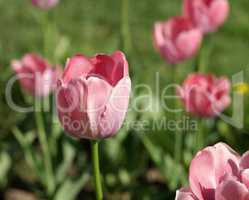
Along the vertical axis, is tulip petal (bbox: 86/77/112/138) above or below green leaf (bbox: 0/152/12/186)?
above

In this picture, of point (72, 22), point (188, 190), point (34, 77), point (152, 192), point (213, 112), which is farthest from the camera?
point (72, 22)

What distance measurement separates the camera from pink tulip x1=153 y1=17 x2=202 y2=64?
1999mm

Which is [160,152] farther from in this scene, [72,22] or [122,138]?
[72,22]

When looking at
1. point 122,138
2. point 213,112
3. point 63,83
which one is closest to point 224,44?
point 122,138

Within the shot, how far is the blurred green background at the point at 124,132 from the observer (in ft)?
7.07

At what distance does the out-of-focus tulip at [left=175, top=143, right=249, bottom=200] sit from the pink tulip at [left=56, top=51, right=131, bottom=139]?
0.17 m

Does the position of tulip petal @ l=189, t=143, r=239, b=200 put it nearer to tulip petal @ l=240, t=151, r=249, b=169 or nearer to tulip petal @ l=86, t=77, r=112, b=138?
tulip petal @ l=240, t=151, r=249, b=169

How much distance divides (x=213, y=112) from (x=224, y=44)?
177cm

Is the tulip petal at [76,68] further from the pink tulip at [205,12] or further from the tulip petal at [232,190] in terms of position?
the pink tulip at [205,12]

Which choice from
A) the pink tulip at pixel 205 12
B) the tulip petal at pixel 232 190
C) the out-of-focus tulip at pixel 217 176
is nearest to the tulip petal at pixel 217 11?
the pink tulip at pixel 205 12

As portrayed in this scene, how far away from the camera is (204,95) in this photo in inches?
70.3

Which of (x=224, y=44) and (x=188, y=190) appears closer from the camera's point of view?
(x=188, y=190)

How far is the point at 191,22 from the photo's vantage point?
2.07 meters

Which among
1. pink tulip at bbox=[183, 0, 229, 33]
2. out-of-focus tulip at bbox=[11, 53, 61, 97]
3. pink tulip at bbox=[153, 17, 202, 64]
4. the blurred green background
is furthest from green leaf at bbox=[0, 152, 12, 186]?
pink tulip at bbox=[183, 0, 229, 33]
